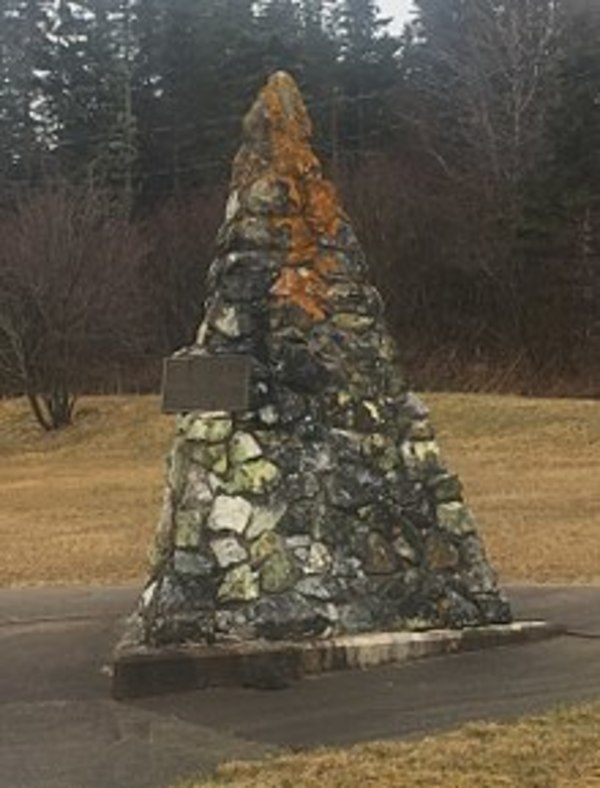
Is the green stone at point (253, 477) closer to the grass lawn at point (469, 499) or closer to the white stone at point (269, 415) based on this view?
the white stone at point (269, 415)

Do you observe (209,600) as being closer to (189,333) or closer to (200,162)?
(189,333)

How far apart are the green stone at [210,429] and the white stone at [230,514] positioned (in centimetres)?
34

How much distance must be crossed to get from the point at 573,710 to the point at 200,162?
5422 centimetres

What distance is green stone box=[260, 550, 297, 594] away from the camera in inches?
294

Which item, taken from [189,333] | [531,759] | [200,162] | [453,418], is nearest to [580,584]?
[531,759]

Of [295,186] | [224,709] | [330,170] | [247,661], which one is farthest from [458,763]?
[330,170]

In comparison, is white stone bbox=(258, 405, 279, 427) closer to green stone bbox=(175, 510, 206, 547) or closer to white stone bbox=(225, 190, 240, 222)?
green stone bbox=(175, 510, 206, 547)

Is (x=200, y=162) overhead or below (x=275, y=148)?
overhead

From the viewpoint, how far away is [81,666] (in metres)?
7.91

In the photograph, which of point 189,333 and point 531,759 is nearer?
point 531,759

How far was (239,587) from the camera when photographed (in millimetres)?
7449

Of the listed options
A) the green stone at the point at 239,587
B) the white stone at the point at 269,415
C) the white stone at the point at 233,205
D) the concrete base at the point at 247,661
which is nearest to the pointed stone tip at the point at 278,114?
the white stone at the point at 233,205

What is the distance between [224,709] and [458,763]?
162 centimetres

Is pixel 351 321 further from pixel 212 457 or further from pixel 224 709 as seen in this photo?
pixel 224 709
